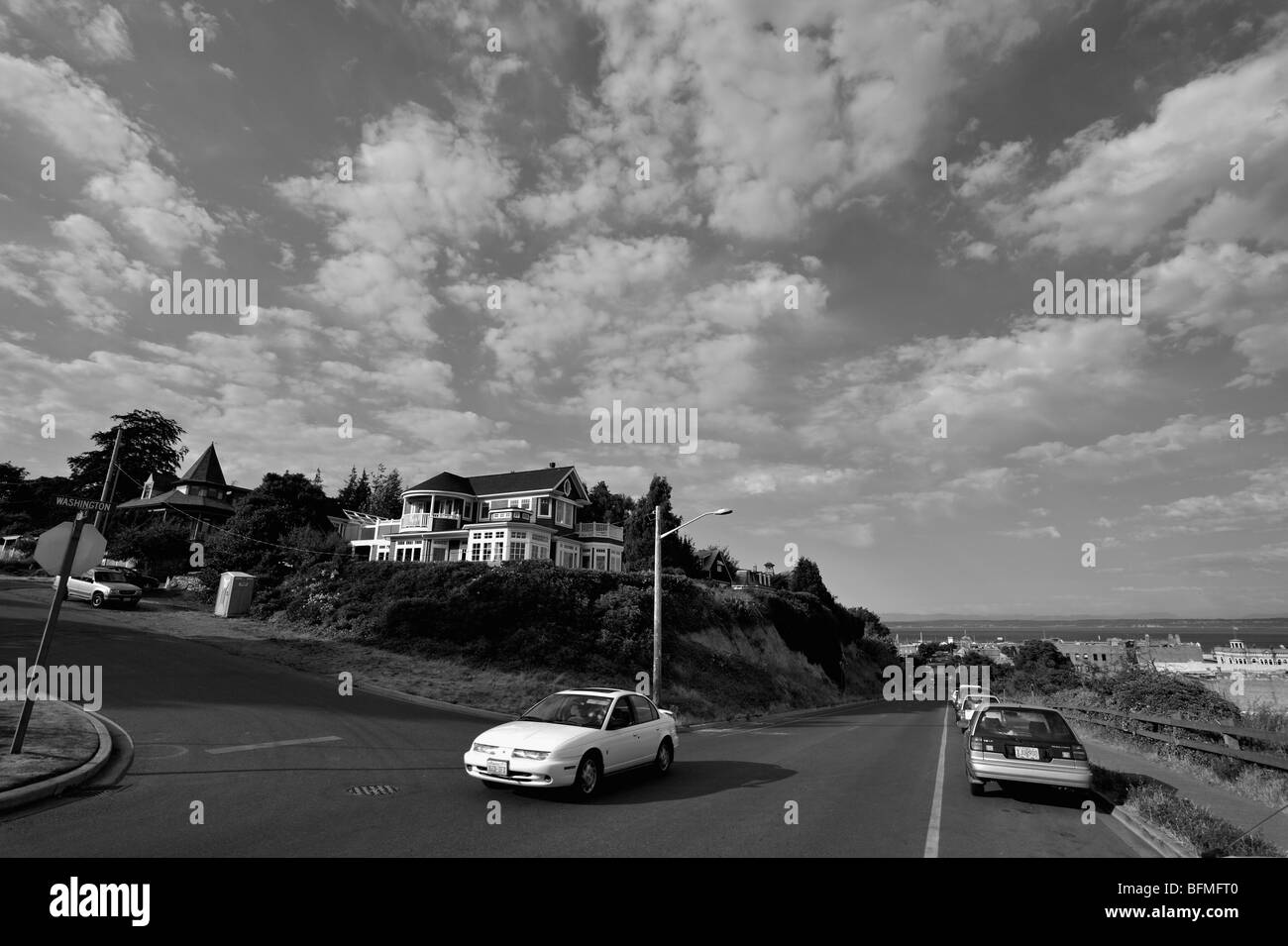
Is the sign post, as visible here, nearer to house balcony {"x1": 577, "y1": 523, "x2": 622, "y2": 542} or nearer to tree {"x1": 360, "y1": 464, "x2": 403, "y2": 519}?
house balcony {"x1": 577, "y1": 523, "x2": 622, "y2": 542}

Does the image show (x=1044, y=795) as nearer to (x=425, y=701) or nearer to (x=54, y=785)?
(x=54, y=785)

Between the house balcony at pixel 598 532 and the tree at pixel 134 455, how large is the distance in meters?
52.0

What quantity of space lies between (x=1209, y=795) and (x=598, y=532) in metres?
41.2

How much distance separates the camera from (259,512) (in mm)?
41281

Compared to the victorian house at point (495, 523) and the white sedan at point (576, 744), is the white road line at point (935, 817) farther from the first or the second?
the victorian house at point (495, 523)

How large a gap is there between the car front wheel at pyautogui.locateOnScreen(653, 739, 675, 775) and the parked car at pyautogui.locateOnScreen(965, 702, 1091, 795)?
5.09m

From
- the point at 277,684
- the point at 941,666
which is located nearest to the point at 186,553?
the point at 277,684

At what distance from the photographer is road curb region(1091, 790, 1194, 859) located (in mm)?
7879

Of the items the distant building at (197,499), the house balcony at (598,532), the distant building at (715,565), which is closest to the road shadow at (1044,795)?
the house balcony at (598,532)

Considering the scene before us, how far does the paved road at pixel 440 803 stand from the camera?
703 cm

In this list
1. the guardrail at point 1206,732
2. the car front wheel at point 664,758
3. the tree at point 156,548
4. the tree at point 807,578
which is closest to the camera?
the guardrail at point 1206,732

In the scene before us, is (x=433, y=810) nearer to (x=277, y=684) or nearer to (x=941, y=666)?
(x=277, y=684)

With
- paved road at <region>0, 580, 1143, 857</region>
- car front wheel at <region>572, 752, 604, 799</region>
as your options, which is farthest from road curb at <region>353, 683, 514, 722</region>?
car front wheel at <region>572, 752, 604, 799</region>
